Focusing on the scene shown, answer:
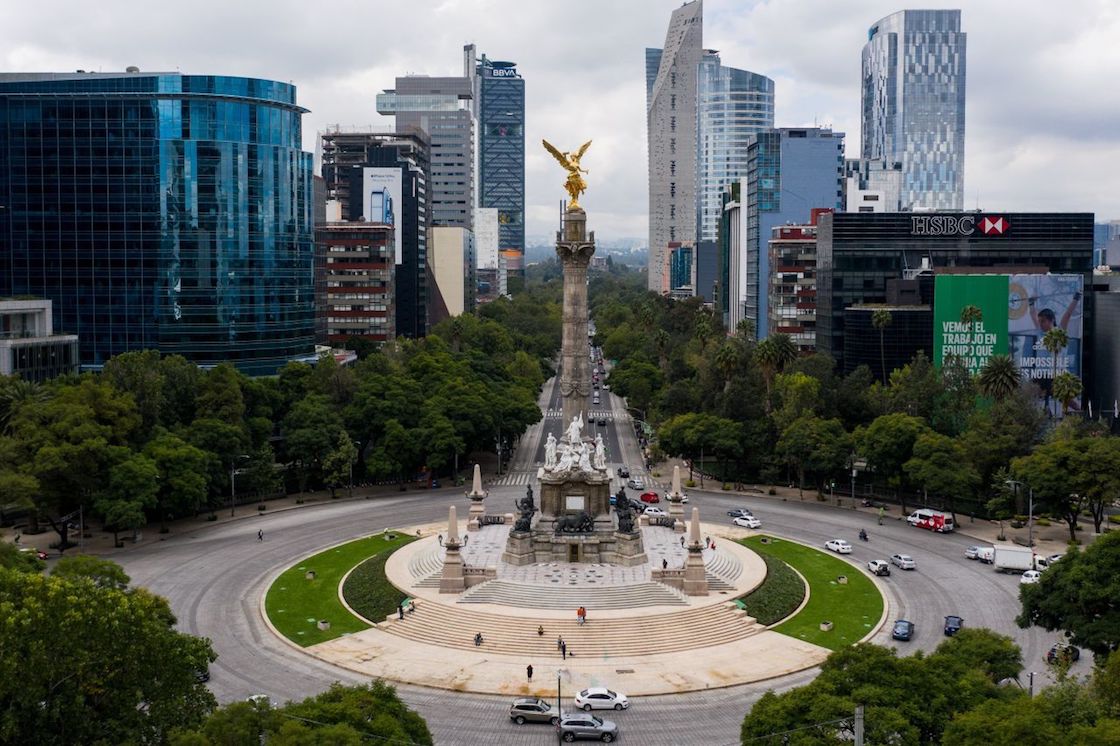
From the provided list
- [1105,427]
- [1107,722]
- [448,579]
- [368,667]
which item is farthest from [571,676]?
[1105,427]

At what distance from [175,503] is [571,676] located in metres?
45.2

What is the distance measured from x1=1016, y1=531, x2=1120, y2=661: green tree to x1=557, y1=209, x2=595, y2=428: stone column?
3861cm

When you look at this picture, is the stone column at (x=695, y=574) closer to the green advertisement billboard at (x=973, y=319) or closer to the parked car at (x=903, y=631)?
the parked car at (x=903, y=631)

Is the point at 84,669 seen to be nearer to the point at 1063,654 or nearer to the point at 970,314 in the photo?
the point at 1063,654

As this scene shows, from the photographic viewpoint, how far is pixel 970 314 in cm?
12306

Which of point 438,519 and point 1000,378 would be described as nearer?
point 438,519

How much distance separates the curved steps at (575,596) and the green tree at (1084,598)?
71.2ft

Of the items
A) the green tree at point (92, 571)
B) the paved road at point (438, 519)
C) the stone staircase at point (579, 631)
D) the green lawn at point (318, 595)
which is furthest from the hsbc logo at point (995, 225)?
the green tree at point (92, 571)

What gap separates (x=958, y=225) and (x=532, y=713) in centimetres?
10883

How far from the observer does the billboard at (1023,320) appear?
126 metres

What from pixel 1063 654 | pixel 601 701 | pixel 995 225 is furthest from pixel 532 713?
pixel 995 225

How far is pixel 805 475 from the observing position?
11788cm

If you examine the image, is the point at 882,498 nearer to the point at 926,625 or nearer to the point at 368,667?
the point at 926,625

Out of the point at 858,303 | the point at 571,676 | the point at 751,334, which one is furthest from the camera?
the point at 751,334
